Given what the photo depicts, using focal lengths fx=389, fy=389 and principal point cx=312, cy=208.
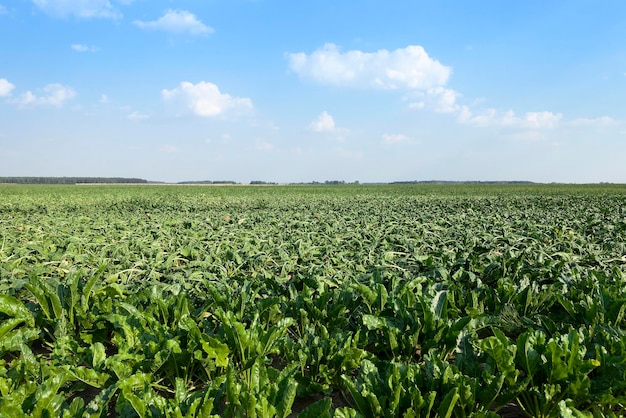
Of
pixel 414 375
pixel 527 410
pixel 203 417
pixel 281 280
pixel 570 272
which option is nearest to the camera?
pixel 203 417

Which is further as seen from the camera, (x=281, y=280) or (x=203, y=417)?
(x=281, y=280)

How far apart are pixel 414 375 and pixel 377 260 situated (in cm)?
236

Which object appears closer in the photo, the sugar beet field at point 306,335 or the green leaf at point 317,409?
the green leaf at point 317,409

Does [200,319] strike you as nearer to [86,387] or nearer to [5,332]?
[86,387]

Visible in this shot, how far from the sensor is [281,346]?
112 inches

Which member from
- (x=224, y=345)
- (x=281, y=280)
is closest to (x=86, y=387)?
(x=224, y=345)

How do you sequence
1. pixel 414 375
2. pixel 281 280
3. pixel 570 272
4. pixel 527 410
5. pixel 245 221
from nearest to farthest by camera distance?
1. pixel 414 375
2. pixel 527 410
3. pixel 281 280
4. pixel 570 272
5. pixel 245 221

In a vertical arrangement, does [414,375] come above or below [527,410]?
above

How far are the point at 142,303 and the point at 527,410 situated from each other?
9.76 ft

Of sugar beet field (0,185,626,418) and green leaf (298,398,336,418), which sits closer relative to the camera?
green leaf (298,398,336,418)

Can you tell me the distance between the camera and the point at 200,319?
10.4 feet

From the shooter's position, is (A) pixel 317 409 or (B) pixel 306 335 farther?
(B) pixel 306 335

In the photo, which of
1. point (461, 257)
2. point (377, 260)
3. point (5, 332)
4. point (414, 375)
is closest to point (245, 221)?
point (377, 260)

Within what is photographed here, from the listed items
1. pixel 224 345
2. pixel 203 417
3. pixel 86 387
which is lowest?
pixel 86 387
